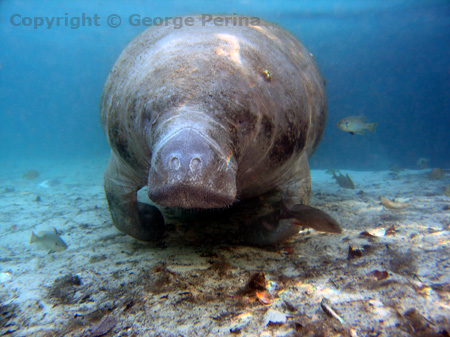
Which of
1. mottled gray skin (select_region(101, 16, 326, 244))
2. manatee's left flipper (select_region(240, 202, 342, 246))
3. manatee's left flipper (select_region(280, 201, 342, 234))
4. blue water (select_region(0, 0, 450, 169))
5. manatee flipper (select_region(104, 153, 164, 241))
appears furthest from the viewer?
blue water (select_region(0, 0, 450, 169))

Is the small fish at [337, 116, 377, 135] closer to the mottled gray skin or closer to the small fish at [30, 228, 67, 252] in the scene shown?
the mottled gray skin

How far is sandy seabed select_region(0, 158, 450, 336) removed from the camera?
1.66 metres

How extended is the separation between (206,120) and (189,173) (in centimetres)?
50

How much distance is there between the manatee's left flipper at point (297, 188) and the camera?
3.42 metres

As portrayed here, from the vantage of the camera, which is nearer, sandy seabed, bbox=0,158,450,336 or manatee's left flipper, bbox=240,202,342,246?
sandy seabed, bbox=0,158,450,336

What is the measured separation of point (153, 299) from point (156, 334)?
42 cm

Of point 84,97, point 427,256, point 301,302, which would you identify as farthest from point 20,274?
point 84,97

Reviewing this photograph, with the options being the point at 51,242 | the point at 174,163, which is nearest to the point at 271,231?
the point at 174,163

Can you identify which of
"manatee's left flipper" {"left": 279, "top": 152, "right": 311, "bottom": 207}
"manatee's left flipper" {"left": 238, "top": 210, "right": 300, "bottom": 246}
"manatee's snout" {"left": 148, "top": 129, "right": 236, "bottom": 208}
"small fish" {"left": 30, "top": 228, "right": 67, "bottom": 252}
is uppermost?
"manatee's snout" {"left": 148, "top": 129, "right": 236, "bottom": 208}

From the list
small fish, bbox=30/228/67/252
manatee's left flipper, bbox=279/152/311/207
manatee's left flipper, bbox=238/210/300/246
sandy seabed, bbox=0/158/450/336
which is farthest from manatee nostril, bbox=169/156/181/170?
small fish, bbox=30/228/67/252

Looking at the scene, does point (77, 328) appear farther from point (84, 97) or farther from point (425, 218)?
point (84, 97)

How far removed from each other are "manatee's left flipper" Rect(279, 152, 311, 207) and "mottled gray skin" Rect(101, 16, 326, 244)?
0.5 inches

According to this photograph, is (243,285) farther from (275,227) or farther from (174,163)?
(174,163)

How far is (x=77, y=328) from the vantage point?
1796 mm
